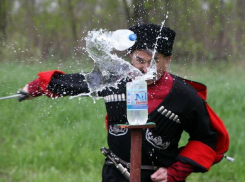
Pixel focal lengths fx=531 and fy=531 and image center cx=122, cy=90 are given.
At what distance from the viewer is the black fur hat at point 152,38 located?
10.3ft

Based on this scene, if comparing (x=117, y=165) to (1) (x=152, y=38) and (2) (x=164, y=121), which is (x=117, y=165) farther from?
(1) (x=152, y=38)

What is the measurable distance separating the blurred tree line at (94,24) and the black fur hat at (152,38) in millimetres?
5660

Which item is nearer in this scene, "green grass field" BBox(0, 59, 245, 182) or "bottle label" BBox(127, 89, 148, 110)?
"bottle label" BBox(127, 89, 148, 110)

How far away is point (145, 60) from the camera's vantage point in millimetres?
3094

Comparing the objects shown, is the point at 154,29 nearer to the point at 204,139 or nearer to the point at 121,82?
the point at 121,82

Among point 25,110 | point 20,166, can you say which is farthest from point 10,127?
point 20,166

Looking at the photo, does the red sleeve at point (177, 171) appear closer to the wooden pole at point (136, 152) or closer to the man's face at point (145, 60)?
the man's face at point (145, 60)

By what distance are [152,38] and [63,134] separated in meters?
3.53

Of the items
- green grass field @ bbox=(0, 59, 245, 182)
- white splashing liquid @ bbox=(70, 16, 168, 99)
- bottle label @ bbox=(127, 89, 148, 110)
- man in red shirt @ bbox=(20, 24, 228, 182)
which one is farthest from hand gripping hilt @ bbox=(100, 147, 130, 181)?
green grass field @ bbox=(0, 59, 245, 182)

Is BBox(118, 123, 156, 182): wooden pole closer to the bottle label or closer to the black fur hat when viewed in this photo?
the bottle label

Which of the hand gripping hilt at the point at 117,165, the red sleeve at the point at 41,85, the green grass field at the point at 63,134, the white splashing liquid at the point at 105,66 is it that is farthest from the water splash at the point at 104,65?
the green grass field at the point at 63,134

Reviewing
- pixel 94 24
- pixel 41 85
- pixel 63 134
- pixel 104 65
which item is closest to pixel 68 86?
pixel 41 85

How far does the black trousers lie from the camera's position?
3.29 m

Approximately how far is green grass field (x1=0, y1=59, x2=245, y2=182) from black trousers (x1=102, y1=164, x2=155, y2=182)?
2.17 metres
